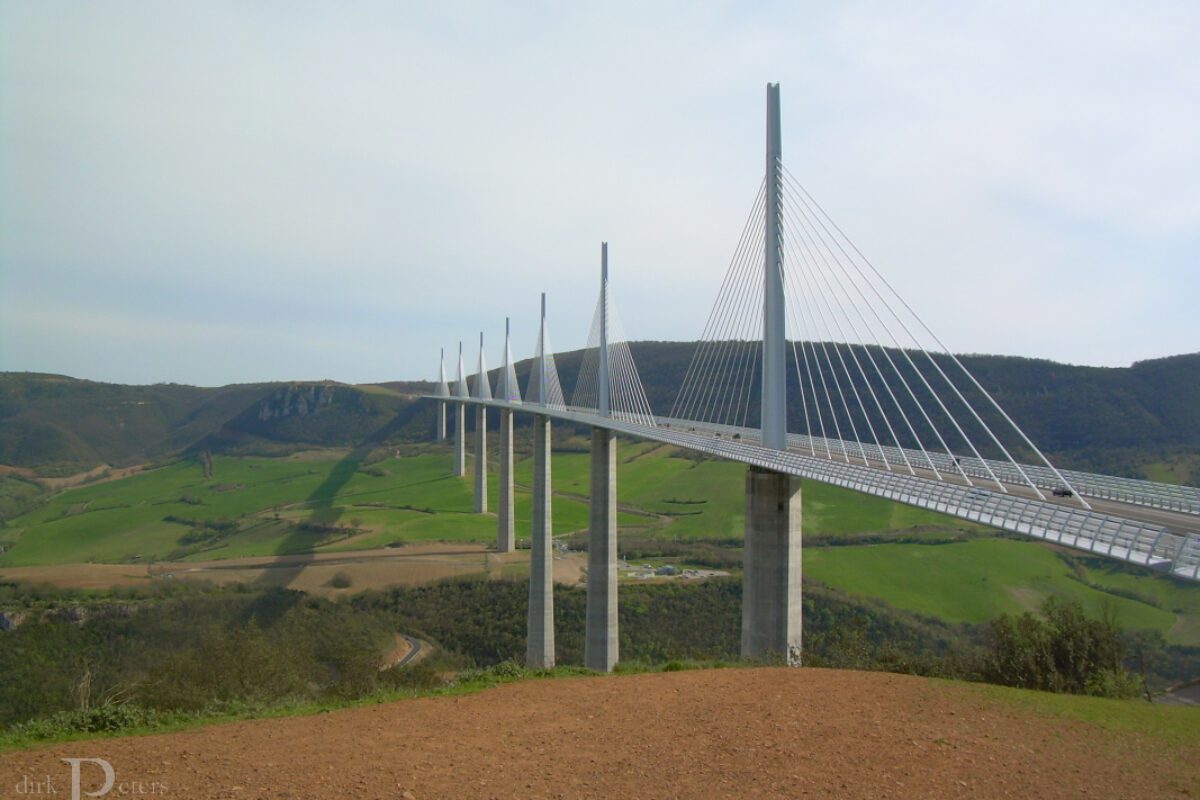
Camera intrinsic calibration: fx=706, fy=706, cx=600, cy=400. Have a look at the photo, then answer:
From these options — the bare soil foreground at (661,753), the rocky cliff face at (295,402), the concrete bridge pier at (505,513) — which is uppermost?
the rocky cliff face at (295,402)

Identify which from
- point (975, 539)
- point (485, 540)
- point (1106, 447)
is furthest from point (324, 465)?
point (1106, 447)

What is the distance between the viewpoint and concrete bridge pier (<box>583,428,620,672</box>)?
31.0 m

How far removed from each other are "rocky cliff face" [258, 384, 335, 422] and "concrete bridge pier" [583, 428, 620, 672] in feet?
350

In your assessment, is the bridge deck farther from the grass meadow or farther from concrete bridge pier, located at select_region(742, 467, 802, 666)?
the grass meadow

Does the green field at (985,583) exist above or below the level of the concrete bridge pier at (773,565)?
below

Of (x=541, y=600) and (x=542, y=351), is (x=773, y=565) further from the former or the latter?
(x=542, y=351)

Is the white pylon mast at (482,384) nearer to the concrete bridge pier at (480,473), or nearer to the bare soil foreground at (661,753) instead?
the concrete bridge pier at (480,473)

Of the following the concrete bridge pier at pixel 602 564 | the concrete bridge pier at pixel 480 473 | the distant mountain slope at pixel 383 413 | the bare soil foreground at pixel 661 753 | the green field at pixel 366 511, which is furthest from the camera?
the concrete bridge pier at pixel 480 473

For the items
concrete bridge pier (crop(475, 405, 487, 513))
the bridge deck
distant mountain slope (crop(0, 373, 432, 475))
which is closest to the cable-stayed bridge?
the bridge deck

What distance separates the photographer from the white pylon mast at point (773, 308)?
17438mm

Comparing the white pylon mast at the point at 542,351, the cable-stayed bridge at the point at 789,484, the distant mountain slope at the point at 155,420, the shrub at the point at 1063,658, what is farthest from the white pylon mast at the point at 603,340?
the distant mountain slope at the point at 155,420

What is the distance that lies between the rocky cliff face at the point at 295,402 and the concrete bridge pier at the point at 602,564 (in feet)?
350

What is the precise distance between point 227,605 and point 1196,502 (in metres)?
37.8

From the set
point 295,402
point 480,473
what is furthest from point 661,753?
point 295,402
